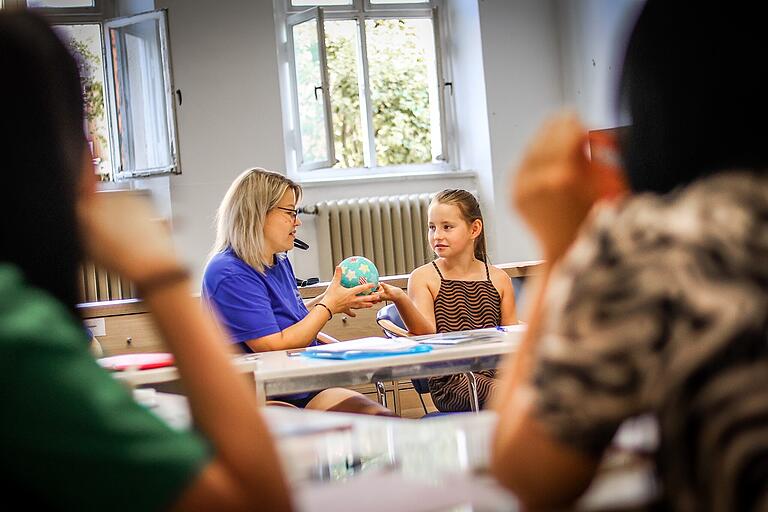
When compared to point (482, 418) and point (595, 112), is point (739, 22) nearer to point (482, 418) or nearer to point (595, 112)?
point (482, 418)

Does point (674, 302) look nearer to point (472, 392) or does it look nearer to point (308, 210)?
point (472, 392)

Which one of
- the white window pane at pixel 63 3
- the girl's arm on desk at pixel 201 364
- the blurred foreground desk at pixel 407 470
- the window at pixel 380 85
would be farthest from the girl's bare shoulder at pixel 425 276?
the white window pane at pixel 63 3

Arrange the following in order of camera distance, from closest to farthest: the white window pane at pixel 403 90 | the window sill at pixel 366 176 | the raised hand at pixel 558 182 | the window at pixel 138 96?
1. the raised hand at pixel 558 182
2. the window at pixel 138 96
3. the window sill at pixel 366 176
4. the white window pane at pixel 403 90

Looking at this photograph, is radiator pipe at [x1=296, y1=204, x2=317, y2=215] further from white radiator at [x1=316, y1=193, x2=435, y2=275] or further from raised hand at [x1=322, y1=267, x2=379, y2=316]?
raised hand at [x1=322, y1=267, x2=379, y2=316]

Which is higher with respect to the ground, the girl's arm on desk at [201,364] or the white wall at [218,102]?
the white wall at [218,102]

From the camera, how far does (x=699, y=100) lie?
0.74m

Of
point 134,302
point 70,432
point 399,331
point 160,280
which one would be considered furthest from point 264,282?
point 70,432

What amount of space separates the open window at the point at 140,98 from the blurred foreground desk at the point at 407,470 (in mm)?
5413

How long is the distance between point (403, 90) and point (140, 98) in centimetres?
218

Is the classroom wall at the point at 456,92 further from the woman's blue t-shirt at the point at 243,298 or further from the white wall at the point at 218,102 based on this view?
the woman's blue t-shirt at the point at 243,298

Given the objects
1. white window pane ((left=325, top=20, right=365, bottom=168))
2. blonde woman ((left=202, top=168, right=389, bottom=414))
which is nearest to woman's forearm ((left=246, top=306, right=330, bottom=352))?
blonde woman ((left=202, top=168, right=389, bottom=414))

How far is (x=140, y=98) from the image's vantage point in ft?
21.7

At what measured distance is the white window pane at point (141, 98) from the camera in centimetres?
648

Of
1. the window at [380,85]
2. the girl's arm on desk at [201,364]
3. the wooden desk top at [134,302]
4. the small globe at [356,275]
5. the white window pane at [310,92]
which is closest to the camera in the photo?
the girl's arm on desk at [201,364]
